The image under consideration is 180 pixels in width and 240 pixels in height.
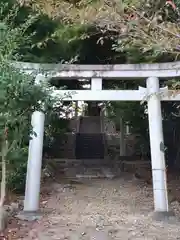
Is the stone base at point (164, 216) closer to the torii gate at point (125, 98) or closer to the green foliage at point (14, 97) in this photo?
the torii gate at point (125, 98)

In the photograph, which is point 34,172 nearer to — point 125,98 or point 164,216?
point 125,98

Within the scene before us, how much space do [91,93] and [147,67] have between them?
957 mm

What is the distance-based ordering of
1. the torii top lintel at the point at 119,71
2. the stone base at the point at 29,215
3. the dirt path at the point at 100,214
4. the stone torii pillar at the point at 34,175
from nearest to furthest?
the dirt path at the point at 100,214
the stone base at the point at 29,215
the stone torii pillar at the point at 34,175
the torii top lintel at the point at 119,71

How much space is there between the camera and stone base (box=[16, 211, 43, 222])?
5.30 meters

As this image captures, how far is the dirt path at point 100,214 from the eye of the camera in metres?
4.61

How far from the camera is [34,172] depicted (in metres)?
5.63

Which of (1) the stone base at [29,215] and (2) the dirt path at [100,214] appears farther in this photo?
(1) the stone base at [29,215]

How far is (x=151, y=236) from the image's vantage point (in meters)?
4.59

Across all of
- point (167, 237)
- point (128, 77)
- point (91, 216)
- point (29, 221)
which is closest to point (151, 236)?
point (167, 237)

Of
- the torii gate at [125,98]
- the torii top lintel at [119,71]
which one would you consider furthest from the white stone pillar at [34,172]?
the torii top lintel at [119,71]

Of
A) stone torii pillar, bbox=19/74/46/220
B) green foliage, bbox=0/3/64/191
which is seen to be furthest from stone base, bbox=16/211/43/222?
green foliage, bbox=0/3/64/191

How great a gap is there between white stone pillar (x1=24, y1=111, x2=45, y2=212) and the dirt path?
294 millimetres

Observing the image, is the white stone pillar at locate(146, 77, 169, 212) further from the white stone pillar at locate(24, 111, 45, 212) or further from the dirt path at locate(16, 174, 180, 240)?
→ the white stone pillar at locate(24, 111, 45, 212)

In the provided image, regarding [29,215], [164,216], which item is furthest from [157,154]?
[29,215]
